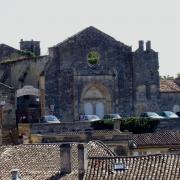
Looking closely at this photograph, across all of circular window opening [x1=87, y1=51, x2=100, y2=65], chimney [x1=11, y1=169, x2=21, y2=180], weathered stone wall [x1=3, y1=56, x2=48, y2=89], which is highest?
circular window opening [x1=87, y1=51, x2=100, y2=65]

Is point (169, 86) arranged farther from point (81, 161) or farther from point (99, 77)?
point (81, 161)

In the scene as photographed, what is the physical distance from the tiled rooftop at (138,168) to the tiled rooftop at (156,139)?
75.8 feet

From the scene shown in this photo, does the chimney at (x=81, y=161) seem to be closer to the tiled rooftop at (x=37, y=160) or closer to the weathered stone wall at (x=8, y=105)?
the tiled rooftop at (x=37, y=160)

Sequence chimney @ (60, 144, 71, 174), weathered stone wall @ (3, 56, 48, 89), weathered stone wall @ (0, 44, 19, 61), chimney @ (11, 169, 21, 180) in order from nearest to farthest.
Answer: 1. chimney @ (11, 169, 21, 180)
2. chimney @ (60, 144, 71, 174)
3. weathered stone wall @ (3, 56, 48, 89)
4. weathered stone wall @ (0, 44, 19, 61)

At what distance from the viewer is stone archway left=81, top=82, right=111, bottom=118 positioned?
81.7 m

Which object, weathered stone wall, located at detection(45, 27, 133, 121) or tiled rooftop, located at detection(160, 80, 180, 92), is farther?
tiled rooftop, located at detection(160, 80, 180, 92)

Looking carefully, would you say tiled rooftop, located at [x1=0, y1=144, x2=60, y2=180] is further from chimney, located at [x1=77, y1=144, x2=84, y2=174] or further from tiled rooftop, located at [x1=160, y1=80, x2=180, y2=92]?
tiled rooftop, located at [x1=160, y1=80, x2=180, y2=92]

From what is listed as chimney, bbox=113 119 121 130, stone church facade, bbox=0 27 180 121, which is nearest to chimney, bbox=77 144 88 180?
chimney, bbox=113 119 121 130

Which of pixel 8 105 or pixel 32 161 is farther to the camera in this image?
pixel 8 105

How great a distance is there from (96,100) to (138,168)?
3947 cm

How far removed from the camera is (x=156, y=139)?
67812mm

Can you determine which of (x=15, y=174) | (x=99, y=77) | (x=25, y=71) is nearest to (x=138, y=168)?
(x=15, y=174)

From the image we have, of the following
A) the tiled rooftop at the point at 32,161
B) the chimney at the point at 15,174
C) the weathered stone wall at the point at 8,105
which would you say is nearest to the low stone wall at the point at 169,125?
the weathered stone wall at the point at 8,105

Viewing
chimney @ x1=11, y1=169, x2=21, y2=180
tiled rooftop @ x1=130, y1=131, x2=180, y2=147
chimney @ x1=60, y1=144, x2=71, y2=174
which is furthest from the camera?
tiled rooftop @ x1=130, y1=131, x2=180, y2=147
